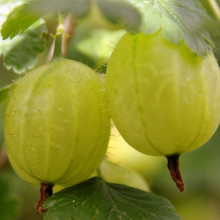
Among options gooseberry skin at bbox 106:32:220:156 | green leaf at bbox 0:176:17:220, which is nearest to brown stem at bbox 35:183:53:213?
gooseberry skin at bbox 106:32:220:156

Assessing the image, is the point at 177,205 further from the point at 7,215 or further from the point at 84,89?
the point at 84,89

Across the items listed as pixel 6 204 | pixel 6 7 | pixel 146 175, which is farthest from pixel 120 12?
pixel 146 175

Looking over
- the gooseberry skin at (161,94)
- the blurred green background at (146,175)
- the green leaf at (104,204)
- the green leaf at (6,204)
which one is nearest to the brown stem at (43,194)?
the green leaf at (104,204)

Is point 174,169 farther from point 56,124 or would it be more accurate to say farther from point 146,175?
point 146,175

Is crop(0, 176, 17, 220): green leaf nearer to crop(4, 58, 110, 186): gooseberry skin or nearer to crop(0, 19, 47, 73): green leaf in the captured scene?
crop(0, 19, 47, 73): green leaf

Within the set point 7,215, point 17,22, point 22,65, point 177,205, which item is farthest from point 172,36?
point 177,205
